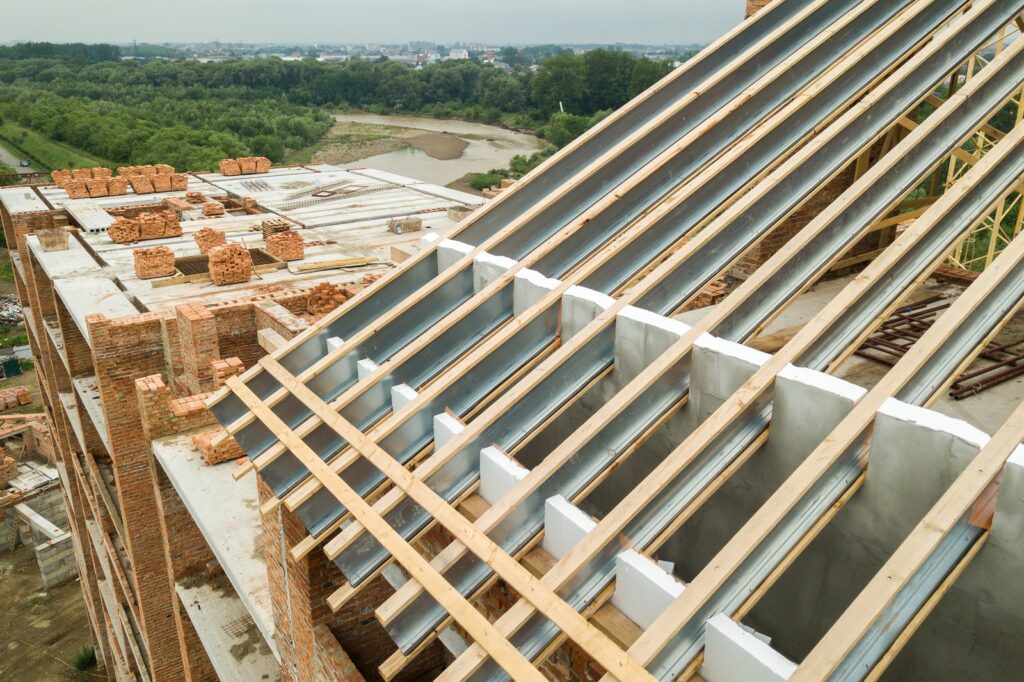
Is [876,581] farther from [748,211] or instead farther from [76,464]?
[76,464]

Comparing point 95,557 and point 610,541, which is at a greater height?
point 610,541

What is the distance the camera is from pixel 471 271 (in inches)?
236

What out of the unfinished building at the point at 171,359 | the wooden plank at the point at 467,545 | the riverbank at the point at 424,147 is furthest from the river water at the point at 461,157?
the wooden plank at the point at 467,545

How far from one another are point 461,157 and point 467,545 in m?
73.6

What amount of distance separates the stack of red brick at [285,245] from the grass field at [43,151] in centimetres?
5128

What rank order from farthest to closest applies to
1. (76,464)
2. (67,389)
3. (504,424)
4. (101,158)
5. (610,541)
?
(101,158) < (67,389) < (76,464) < (504,424) < (610,541)

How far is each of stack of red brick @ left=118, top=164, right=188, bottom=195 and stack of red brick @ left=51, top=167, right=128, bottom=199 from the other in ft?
1.67

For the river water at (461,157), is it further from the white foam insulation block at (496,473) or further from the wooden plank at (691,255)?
the white foam insulation block at (496,473)

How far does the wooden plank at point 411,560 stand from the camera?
10.4 ft

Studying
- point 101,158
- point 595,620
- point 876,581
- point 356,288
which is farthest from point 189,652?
point 101,158

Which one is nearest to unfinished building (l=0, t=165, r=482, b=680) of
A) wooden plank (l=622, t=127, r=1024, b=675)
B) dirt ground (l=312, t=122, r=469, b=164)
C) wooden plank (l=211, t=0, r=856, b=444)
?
wooden plank (l=211, t=0, r=856, b=444)

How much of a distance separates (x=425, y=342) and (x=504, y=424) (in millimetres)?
1109

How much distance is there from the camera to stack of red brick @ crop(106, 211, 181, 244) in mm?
21625

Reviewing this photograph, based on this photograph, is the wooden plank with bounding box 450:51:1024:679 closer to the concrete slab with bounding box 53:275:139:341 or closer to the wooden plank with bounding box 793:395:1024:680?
the wooden plank with bounding box 793:395:1024:680
